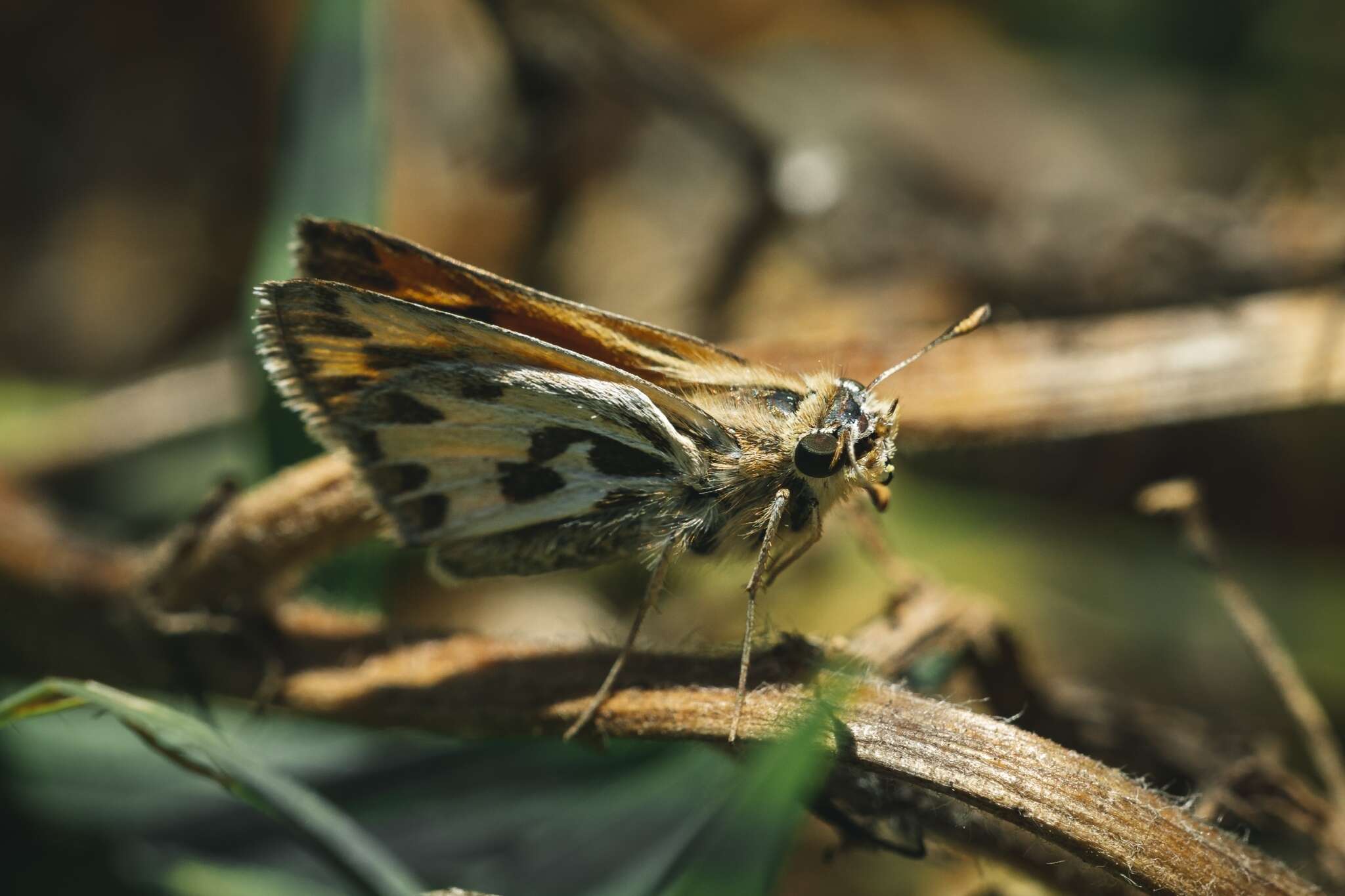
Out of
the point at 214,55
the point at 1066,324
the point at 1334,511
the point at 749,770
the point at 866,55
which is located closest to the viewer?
the point at 749,770

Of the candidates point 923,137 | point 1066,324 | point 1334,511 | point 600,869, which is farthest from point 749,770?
point 923,137

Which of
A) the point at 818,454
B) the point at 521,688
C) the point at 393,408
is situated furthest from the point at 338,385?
the point at 818,454

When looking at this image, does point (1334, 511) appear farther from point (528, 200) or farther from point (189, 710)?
point (189, 710)

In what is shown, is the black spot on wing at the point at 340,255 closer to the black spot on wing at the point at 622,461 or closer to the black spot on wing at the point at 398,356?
the black spot on wing at the point at 398,356

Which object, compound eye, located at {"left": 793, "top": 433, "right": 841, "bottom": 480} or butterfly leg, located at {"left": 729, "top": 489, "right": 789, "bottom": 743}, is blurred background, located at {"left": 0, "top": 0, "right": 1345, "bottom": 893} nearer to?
butterfly leg, located at {"left": 729, "top": 489, "right": 789, "bottom": 743}

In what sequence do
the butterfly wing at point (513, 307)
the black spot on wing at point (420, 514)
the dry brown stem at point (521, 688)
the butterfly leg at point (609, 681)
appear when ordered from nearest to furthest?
1. the dry brown stem at point (521, 688)
2. the butterfly leg at point (609, 681)
3. the butterfly wing at point (513, 307)
4. the black spot on wing at point (420, 514)

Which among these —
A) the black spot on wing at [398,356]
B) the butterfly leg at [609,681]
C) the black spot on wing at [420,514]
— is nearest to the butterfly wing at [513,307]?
the black spot on wing at [398,356]
